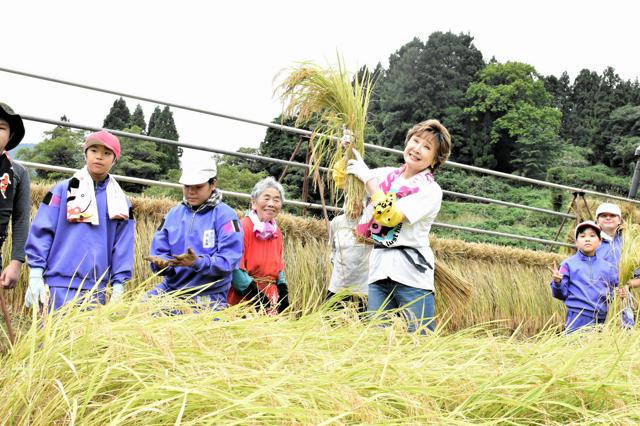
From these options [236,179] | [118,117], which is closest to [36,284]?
[236,179]

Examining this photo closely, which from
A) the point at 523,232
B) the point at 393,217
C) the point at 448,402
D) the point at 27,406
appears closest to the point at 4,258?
the point at 393,217

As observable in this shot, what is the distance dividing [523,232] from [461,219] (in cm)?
242

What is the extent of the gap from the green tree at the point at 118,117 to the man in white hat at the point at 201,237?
17.6m

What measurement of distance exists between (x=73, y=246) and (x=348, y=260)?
1575mm

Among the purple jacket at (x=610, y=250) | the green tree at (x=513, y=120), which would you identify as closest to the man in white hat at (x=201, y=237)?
the purple jacket at (x=610, y=250)

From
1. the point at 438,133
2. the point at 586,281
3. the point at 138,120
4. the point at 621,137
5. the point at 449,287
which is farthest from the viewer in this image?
the point at 621,137

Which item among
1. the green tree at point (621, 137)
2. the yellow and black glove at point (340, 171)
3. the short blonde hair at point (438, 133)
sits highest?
the green tree at point (621, 137)

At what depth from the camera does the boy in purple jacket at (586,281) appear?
4.49m

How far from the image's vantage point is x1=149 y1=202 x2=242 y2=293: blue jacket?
317 centimetres

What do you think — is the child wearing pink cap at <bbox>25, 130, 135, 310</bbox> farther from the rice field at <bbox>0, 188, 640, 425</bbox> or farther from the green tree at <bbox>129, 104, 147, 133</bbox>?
the green tree at <bbox>129, 104, 147, 133</bbox>

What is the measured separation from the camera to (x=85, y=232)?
3045 mm

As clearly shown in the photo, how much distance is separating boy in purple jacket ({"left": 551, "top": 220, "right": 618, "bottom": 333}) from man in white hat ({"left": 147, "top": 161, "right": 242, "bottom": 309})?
7.75 ft

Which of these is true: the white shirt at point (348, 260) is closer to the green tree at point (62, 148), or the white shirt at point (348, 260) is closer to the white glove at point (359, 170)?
the white glove at point (359, 170)

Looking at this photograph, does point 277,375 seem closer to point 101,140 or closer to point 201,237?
point 201,237
